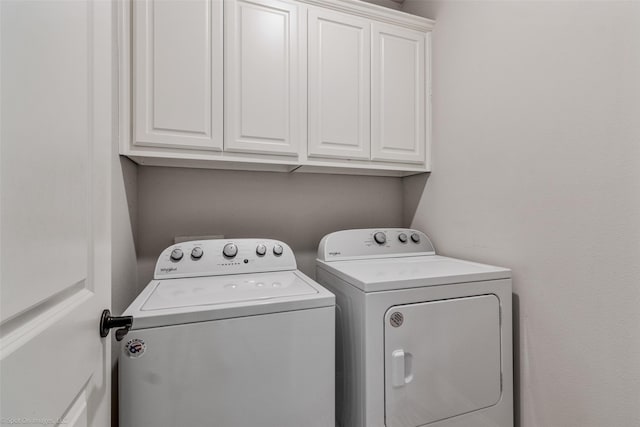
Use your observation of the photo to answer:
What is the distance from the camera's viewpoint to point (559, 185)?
1.09 m

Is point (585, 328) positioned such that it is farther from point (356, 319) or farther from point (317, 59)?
point (317, 59)

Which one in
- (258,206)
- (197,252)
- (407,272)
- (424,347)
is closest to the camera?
(424,347)

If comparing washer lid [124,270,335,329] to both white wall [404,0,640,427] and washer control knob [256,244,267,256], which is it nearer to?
washer control knob [256,244,267,256]

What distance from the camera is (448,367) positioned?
3.64ft

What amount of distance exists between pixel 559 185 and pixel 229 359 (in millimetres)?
1358

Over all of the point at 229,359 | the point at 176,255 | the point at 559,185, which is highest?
the point at 559,185

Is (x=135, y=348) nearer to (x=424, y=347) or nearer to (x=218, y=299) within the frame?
(x=218, y=299)

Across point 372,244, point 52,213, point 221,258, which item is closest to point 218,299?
point 221,258

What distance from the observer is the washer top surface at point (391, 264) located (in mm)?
1094

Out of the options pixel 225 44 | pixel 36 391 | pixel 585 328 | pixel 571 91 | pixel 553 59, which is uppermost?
pixel 225 44

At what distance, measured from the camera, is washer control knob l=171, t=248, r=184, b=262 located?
51.9 inches

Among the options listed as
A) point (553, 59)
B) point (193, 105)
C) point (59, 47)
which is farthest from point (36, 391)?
point (553, 59)

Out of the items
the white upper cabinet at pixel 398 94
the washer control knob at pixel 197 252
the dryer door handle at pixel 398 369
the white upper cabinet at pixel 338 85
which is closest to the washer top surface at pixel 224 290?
the washer control knob at pixel 197 252

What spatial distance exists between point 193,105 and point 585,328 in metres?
1.80
